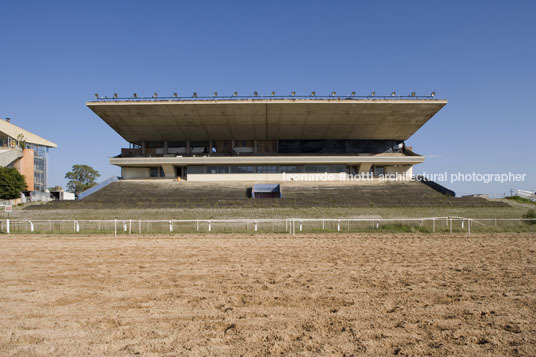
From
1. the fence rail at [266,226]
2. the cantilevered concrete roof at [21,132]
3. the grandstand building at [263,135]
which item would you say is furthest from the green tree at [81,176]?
the fence rail at [266,226]

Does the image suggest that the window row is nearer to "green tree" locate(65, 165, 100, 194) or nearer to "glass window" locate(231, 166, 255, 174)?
"glass window" locate(231, 166, 255, 174)

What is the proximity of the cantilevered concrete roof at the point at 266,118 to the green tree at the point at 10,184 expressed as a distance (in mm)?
13142

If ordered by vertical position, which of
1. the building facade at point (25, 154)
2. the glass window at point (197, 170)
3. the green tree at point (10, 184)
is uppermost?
the building facade at point (25, 154)

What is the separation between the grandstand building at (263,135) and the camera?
44750mm

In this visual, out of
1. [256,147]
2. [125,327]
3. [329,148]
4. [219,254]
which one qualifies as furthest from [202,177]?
[125,327]

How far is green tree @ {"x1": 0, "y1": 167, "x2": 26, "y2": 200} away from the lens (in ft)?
145

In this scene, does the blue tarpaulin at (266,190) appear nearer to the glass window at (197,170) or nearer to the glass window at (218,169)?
the glass window at (218,169)

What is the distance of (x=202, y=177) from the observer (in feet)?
159

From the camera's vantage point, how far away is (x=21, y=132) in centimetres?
6006

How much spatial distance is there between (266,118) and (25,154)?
38.7 metres

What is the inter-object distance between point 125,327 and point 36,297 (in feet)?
9.62

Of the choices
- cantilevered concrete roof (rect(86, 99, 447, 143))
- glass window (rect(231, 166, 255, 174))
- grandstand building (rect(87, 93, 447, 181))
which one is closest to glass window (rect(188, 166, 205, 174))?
grandstand building (rect(87, 93, 447, 181))

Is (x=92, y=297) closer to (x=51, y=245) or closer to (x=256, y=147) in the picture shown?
(x=51, y=245)

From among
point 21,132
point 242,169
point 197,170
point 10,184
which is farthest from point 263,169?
point 21,132
